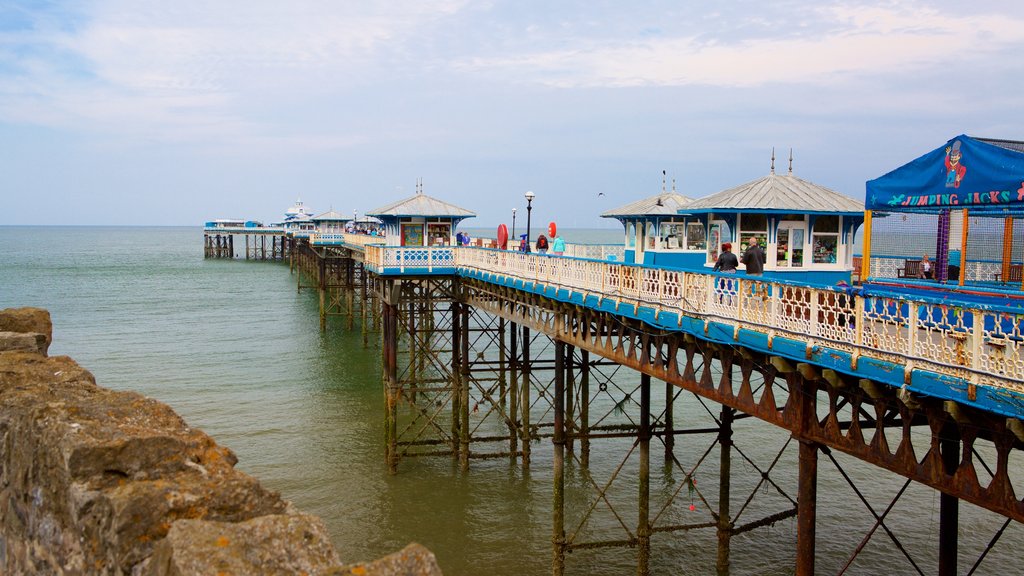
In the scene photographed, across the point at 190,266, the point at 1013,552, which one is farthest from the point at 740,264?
the point at 190,266

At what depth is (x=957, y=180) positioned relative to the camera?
924 centimetres

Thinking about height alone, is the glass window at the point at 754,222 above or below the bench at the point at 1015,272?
above

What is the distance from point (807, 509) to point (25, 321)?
11.8m

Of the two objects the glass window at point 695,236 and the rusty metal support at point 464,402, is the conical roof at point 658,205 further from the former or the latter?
the rusty metal support at point 464,402

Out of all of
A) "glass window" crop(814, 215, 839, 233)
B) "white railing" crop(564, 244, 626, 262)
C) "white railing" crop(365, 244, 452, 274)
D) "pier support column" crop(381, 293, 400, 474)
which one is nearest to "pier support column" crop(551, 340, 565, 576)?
"glass window" crop(814, 215, 839, 233)

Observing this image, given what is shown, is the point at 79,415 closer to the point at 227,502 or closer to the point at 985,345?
the point at 227,502

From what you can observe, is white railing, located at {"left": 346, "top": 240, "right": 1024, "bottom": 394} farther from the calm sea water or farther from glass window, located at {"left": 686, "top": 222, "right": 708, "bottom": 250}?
glass window, located at {"left": 686, "top": 222, "right": 708, "bottom": 250}

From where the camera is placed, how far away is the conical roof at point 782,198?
12523 millimetres

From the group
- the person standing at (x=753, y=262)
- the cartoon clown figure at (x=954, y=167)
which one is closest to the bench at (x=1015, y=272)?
the cartoon clown figure at (x=954, y=167)

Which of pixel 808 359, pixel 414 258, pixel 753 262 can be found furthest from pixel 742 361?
pixel 414 258

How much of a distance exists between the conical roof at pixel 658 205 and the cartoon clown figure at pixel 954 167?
9415mm

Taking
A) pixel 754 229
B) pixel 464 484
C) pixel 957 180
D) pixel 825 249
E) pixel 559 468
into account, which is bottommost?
pixel 464 484

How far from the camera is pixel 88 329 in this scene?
4097 cm

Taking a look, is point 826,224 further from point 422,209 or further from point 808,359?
point 422,209
